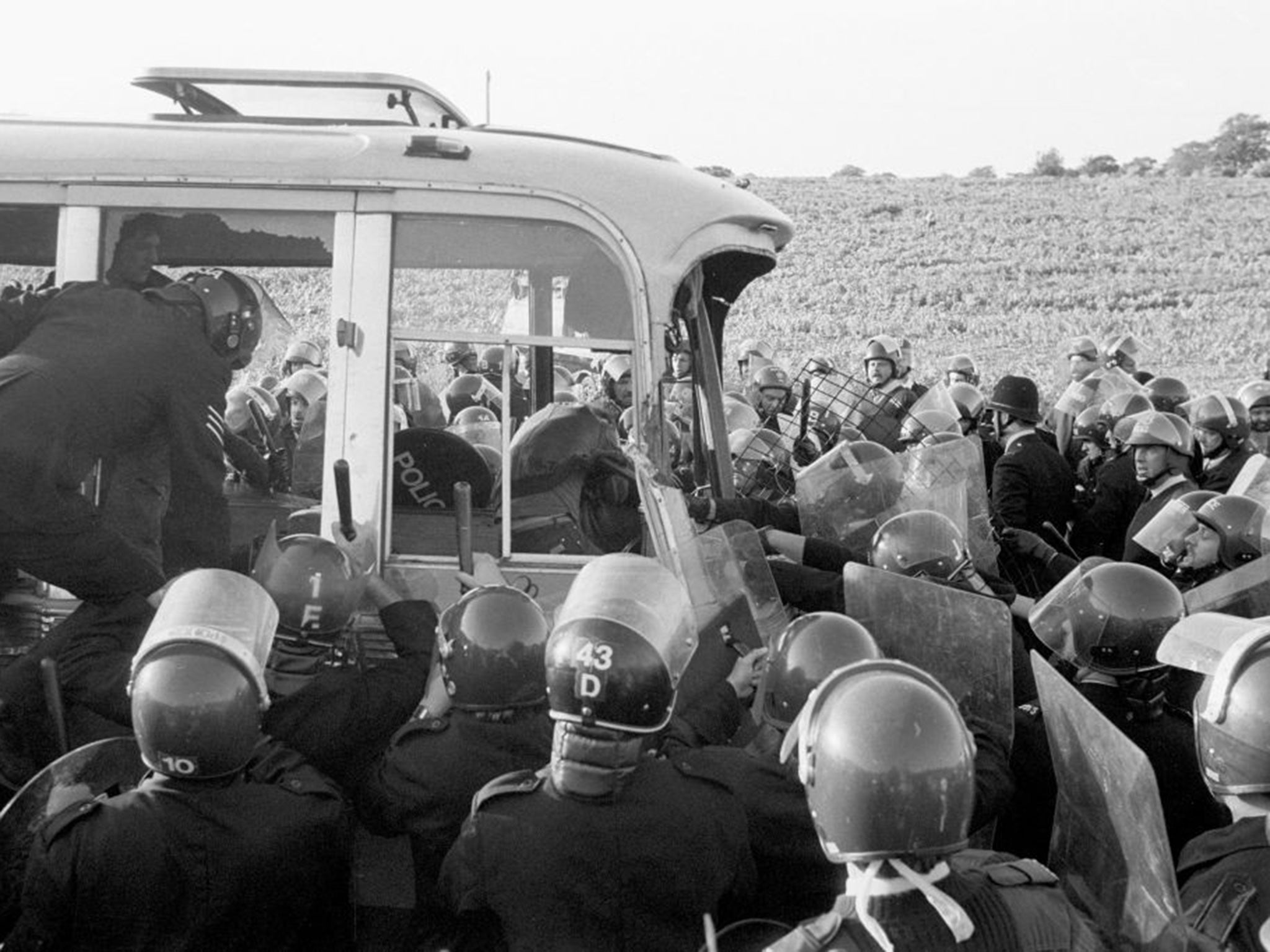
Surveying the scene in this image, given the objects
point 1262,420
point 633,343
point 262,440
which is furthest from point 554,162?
point 1262,420

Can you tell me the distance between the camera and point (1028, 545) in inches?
276

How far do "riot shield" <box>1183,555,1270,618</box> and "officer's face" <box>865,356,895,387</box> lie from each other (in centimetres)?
712

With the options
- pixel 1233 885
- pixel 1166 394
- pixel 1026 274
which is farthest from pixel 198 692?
pixel 1026 274

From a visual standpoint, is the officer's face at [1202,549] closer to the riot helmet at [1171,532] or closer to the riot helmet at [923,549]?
the riot helmet at [1171,532]

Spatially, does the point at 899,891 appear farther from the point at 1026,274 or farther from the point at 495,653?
the point at 1026,274

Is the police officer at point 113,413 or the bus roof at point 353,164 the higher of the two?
the bus roof at point 353,164

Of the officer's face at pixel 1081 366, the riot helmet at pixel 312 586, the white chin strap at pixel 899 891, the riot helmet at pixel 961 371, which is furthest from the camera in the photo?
the riot helmet at pixel 961 371

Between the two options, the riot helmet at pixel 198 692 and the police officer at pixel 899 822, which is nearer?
the police officer at pixel 899 822

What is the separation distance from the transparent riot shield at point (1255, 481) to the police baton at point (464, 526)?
12.4ft

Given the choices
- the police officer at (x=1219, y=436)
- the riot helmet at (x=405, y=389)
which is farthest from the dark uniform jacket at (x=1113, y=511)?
the riot helmet at (x=405, y=389)

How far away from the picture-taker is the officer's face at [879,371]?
487 inches

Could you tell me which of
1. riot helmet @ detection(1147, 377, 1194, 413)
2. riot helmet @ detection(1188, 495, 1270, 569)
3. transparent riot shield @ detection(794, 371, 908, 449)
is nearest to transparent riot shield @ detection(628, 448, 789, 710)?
riot helmet @ detection(1188, 495, 1270, 569)

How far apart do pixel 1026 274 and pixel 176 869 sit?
35.7m

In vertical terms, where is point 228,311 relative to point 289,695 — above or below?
above
